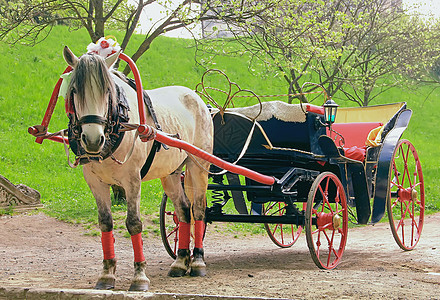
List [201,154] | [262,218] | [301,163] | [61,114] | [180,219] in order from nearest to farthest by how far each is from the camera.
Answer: [201,154], [180,219], [262,218], [301,163], [61,114]

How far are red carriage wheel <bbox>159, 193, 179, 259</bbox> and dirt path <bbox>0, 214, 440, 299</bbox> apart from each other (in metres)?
0.22

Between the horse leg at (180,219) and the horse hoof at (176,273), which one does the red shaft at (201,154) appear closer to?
the horse leg at (180,219)

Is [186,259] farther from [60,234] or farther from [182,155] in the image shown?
[60,234]

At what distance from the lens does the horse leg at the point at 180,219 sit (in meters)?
6.05

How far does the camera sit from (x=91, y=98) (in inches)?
177

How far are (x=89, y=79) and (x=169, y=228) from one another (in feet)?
20.0

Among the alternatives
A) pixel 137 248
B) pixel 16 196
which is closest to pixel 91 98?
pixel 137 248

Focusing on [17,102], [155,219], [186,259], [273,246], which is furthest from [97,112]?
[17,102]

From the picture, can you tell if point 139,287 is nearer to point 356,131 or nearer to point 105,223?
point 105,223

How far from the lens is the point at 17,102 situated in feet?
62.6

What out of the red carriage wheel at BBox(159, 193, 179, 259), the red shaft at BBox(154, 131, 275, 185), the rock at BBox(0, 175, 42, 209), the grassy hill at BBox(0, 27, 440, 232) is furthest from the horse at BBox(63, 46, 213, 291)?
the rock at BBox(0, 175, 42, 209)

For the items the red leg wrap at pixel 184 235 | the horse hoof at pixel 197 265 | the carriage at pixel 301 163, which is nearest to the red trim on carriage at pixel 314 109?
the carriage at pixel 301 163

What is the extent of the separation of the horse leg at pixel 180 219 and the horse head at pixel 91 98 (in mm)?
2022

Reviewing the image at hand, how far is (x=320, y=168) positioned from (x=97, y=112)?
11.7ft
